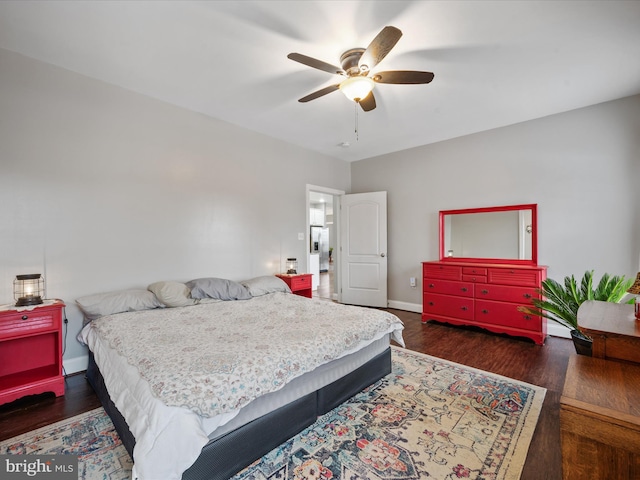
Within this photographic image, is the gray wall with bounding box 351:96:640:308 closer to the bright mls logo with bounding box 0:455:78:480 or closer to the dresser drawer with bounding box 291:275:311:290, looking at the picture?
the dresser drawer with bounding box 291:275:311:290

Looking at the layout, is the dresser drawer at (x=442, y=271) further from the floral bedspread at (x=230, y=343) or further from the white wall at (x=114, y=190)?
the white wall at (x=114, y=190)

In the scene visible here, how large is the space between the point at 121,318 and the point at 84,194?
4.21 ft

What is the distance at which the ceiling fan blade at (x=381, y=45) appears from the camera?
171cm

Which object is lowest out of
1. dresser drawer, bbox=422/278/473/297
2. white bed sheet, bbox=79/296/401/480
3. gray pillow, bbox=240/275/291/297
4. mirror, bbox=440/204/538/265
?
white bed sheet, bbox=79/296/401/480

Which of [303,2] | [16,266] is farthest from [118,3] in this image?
[16,266]

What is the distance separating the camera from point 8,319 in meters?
2.06

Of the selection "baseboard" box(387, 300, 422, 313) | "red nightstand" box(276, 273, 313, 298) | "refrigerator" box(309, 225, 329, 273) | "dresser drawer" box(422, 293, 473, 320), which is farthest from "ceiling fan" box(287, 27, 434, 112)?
"refrigerator" box(309, 225, 329, 273)

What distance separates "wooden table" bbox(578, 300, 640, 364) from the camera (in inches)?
43.8

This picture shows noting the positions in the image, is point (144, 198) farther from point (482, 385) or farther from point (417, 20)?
point (482, 385)

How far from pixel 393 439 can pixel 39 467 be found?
1910 mm

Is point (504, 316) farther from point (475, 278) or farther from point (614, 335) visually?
point (614, 335)

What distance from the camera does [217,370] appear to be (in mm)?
1435

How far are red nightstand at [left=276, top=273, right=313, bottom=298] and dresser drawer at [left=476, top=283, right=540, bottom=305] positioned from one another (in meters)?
2.32

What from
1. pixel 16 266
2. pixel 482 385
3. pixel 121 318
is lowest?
pixel 482 385
